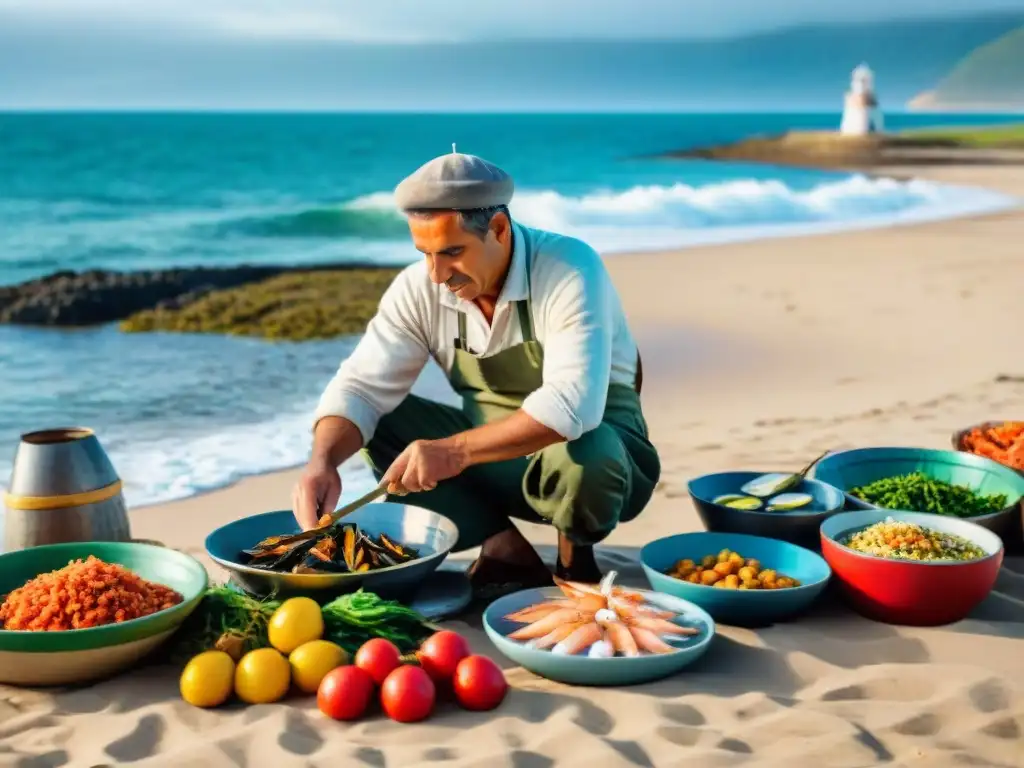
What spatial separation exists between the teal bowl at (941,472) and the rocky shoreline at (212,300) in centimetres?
622

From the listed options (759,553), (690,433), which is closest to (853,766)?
(759,553)

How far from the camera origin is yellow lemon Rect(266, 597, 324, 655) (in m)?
2.92

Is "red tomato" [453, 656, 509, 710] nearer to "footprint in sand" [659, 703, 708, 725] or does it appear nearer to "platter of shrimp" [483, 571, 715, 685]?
"platter of shrimp" [483, 571, 715, 685]

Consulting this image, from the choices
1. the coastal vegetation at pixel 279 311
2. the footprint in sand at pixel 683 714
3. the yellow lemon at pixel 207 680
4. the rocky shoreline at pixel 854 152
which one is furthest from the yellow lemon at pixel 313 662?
the rocky shoreline at pixel 854 152

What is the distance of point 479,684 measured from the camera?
2.75m

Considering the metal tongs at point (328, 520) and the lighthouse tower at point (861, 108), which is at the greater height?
the lighthouse tower at point (861, 108)

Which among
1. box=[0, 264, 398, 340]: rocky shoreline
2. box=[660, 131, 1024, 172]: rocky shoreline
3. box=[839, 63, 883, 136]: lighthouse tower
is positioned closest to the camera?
box=[0, 264, 398, 340]: rocky shoreline

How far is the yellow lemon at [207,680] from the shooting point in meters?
2.79

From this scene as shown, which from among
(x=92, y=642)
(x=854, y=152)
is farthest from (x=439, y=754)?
(x=854, y=152)

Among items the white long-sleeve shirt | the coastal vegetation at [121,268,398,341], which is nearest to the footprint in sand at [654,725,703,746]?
the white long-sleeve shirt

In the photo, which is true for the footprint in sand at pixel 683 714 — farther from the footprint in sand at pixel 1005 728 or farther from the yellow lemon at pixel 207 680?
the yellow lemon at pixel 207 680

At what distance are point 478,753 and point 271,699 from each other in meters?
0.60

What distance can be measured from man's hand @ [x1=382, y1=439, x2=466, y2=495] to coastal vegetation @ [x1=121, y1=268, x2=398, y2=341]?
654 centimetres

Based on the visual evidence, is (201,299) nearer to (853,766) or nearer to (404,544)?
(404,544)
